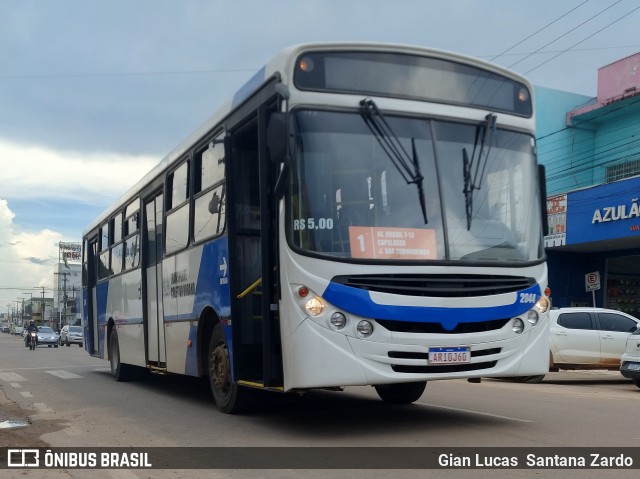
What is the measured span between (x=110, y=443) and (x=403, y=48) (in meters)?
4.96

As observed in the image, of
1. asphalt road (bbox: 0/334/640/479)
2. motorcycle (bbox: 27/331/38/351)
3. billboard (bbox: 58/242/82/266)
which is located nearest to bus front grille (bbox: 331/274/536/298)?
asphalt road (bbox: 0/334/640/479)

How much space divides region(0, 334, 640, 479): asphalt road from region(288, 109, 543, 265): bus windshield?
183 centimetres

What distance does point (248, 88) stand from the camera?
28.0ft

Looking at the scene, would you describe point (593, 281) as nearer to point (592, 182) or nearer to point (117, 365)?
point (592, 182)

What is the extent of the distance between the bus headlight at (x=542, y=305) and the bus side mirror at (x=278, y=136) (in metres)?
3.01

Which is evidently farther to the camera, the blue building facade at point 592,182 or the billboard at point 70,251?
the billboard at point 70,251

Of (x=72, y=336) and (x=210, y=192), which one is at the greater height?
(x=210, y=192)

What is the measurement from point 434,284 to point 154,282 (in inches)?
246

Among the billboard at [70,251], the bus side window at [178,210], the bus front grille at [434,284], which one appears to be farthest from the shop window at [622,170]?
the billboard at [70,251]

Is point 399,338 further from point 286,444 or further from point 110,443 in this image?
point 110,443

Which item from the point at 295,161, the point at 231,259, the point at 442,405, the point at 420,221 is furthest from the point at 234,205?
the point at 442,405

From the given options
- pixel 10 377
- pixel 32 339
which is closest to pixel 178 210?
pixel 10 377

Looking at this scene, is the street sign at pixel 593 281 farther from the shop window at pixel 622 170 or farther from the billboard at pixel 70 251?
the billboard at pixel 70 251

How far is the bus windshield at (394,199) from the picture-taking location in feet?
23.7
